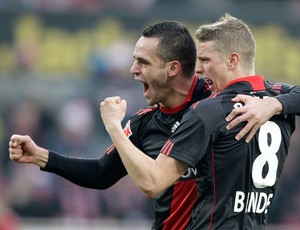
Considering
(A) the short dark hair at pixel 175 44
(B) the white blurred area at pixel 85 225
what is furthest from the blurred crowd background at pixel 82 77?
(A) the short dark hair at pixel 175 44

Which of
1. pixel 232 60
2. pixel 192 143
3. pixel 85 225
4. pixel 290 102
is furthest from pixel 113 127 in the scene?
pixel 85 225

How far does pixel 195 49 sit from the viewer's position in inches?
264

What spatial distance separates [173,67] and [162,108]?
329mm

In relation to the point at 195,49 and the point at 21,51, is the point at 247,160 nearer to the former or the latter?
the point at 195,49

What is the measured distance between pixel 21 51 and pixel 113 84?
5.48ft

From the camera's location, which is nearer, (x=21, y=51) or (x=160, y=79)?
(x=160, y=79)

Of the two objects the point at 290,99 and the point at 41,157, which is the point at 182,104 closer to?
the point at 290,99

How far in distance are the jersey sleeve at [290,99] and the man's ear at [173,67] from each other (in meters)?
0.70

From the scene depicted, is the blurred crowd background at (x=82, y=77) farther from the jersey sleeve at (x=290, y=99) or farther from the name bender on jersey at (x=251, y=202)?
the name bender on jersey at (x=251, y=202)

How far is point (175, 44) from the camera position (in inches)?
260

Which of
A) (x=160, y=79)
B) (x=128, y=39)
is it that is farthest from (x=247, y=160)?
(x=128, y=39)

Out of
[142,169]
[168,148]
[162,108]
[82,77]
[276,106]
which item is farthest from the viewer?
[82,77]

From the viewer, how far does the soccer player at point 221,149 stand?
18.7 feet

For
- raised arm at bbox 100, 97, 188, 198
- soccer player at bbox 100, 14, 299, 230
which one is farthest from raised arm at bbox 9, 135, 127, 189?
raised arm at bbox 100, 97, 188, 198
